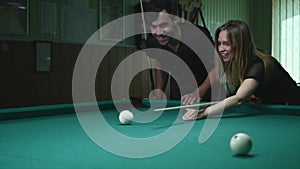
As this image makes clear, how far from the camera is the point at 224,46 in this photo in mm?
2512

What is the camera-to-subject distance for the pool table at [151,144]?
123cm

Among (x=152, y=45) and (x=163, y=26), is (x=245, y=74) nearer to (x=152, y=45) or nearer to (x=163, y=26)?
(x=163, y=26)

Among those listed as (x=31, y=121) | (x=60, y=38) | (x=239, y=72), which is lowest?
(x=31, y=121)

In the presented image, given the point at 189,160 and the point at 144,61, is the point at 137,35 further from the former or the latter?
the point at 189,160

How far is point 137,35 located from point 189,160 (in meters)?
4.55

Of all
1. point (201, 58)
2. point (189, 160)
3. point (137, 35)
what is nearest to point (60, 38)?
point (137, 35)

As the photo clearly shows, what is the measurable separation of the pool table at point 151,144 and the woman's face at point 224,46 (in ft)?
1.14

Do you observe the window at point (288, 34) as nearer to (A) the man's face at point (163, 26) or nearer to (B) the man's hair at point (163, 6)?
(B) the man's hair at point (163, 6)

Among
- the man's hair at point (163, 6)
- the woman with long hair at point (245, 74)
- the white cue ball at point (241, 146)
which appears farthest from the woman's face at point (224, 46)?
the white cue ball at point (241, 146)

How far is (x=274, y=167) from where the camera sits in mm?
1150

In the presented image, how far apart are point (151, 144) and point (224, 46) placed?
1.16m

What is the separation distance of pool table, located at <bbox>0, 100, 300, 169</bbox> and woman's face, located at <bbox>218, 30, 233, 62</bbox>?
35cm

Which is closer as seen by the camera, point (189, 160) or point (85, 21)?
point (189, 160)

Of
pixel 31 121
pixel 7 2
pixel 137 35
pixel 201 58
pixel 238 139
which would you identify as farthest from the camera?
pixel 137 35
